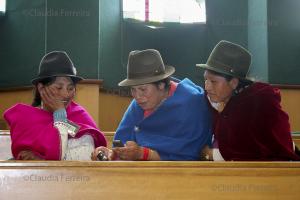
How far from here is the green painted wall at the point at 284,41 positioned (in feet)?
16.6

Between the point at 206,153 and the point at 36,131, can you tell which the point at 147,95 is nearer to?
the point at 206,153

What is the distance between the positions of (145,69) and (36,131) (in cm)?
59

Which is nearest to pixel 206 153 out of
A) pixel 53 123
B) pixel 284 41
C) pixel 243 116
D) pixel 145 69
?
pixel 243 116

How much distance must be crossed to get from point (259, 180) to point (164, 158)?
2.63ft

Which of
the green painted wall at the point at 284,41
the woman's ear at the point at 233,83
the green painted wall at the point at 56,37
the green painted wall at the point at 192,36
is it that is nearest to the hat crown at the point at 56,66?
the woman's ear at the point at 233,83

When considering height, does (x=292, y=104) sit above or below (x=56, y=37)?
below

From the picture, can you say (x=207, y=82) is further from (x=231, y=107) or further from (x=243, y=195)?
(x=243, y=195)

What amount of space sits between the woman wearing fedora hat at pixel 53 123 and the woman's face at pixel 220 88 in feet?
1.94

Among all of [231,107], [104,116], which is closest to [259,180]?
[231,107]

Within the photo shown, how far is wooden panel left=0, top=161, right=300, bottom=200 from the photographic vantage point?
129 cm

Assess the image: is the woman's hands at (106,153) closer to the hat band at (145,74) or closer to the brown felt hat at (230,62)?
the hat band at (145,74)

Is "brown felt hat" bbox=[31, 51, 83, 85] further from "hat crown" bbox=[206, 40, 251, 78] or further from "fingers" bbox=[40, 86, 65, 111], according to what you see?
"hat crown" bbox=[206, 40, 251, 78]

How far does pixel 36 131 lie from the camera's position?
2.04 meters

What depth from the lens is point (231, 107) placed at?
6.58 ft
